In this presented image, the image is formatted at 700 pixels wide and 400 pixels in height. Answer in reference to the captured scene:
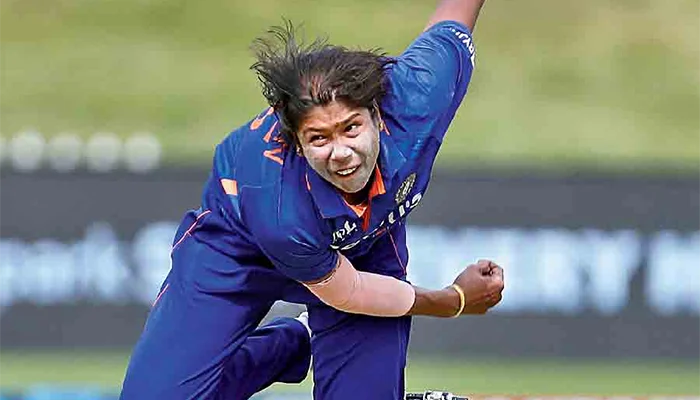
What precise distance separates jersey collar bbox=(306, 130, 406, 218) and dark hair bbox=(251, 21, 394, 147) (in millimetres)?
91

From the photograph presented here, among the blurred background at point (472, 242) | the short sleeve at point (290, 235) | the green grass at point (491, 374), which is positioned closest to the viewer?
the short sleeve at point (290, 235)

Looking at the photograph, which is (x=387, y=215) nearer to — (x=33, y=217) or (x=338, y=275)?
(x=338, y=275)

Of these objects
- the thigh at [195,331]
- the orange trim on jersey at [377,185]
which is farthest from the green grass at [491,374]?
the orange trim on jersey at [377,185]

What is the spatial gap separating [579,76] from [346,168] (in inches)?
131

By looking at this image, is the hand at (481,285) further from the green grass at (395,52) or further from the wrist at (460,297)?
the green grass at (395,52)

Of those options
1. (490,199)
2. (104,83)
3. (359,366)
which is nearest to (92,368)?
(104,83)

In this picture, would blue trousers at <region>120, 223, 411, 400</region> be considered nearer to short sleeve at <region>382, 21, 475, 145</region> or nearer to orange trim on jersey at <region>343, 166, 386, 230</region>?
orange trim on jersey at <region>343, 166, 386, 230</region>

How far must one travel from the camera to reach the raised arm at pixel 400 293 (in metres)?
3.28

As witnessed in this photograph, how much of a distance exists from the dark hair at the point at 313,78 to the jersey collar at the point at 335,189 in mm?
91

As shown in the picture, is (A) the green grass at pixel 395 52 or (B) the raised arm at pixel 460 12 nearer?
(B) the raised arm at pixel 460 12

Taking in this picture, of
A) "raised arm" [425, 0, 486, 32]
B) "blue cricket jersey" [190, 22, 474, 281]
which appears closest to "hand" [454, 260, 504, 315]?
"blue cricket jersey" [190, 22, 474, 281]

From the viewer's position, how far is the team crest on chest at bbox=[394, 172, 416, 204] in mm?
3229

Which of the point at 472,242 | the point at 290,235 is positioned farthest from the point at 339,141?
the point at 472,242

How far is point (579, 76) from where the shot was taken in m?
6.16
